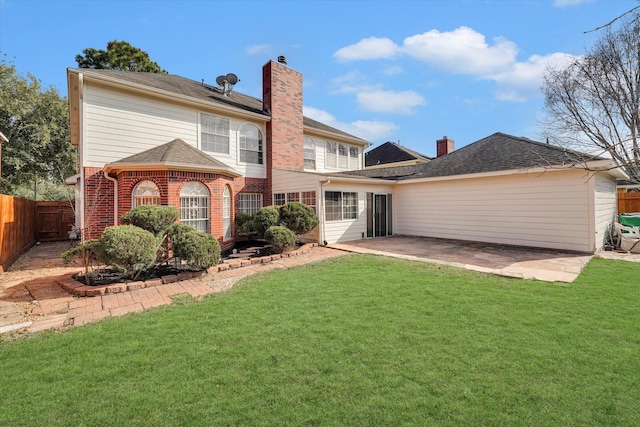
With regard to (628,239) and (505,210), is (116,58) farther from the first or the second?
(628,239)

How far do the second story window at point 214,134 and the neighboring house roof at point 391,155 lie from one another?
17.1m

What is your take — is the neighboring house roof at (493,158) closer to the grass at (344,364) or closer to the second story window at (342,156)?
the second story window at (342,156)

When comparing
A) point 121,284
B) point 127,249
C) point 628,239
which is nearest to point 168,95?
point 127,249

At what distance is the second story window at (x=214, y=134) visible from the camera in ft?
39.9

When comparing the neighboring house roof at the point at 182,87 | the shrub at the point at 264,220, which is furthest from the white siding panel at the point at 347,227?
the neighboring house roof at the point at 182,87

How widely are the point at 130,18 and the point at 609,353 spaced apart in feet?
46.6

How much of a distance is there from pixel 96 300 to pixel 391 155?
2525 centimetres

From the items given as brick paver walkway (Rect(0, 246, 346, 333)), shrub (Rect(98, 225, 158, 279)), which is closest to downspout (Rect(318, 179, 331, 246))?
brick paver walkway (Rect(0, 246, 346, 333))

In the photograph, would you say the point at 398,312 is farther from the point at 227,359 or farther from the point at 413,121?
the point at 413,121

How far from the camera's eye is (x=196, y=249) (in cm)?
682

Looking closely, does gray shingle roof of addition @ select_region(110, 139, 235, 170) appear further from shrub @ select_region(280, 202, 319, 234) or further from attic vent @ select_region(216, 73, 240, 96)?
attic vent @ select_region(216, 73, 240, 96)

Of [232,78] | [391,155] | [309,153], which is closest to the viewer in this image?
[232,78]

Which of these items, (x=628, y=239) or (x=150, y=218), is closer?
(x=150, y=218)

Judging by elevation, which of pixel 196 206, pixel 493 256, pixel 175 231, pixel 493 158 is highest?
pixel 493 158
